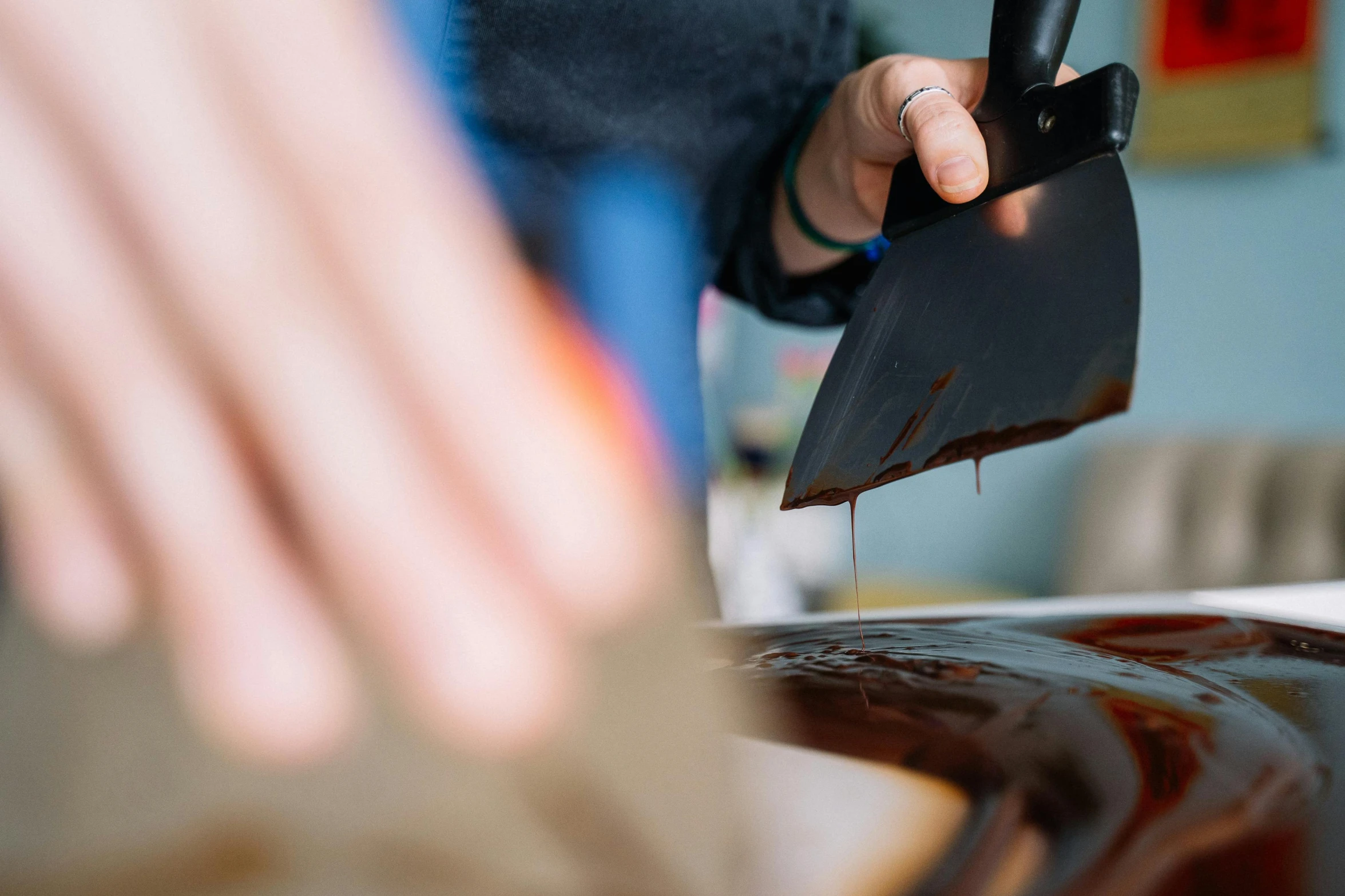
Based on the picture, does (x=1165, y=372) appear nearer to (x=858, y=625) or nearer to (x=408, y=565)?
(x=858, y=625)

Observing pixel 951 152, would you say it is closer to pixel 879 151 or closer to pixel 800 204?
pixel 879 151

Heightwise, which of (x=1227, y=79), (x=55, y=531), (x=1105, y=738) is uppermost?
(x=1227, y=79)

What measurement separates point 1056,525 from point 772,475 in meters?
0.65

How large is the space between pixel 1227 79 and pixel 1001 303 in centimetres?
161

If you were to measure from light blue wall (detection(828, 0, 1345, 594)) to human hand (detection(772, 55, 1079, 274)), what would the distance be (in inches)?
52.6

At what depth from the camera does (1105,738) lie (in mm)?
351

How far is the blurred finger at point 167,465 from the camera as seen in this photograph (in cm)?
19

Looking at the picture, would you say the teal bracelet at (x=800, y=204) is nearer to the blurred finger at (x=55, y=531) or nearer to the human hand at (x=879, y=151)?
the human hand at (x=879, y=151)

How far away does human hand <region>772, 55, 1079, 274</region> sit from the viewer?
0.48 metres

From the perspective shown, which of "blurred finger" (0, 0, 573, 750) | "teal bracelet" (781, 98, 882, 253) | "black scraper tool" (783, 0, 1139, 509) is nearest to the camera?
"blurred finger" (0, 0, 573, 750)

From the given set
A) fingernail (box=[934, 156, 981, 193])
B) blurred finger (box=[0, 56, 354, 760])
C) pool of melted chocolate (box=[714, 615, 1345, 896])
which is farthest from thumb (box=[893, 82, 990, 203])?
blurred finger (box=[0, 56, 354, 760])

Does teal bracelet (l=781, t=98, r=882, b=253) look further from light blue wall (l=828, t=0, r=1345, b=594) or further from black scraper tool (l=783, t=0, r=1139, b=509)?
light blue wall (l=828, t=0, r=1345, b=594)

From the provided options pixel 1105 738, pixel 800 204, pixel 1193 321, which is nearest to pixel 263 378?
pixel 1105 738

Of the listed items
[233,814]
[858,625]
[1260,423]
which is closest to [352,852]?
[233,814]
